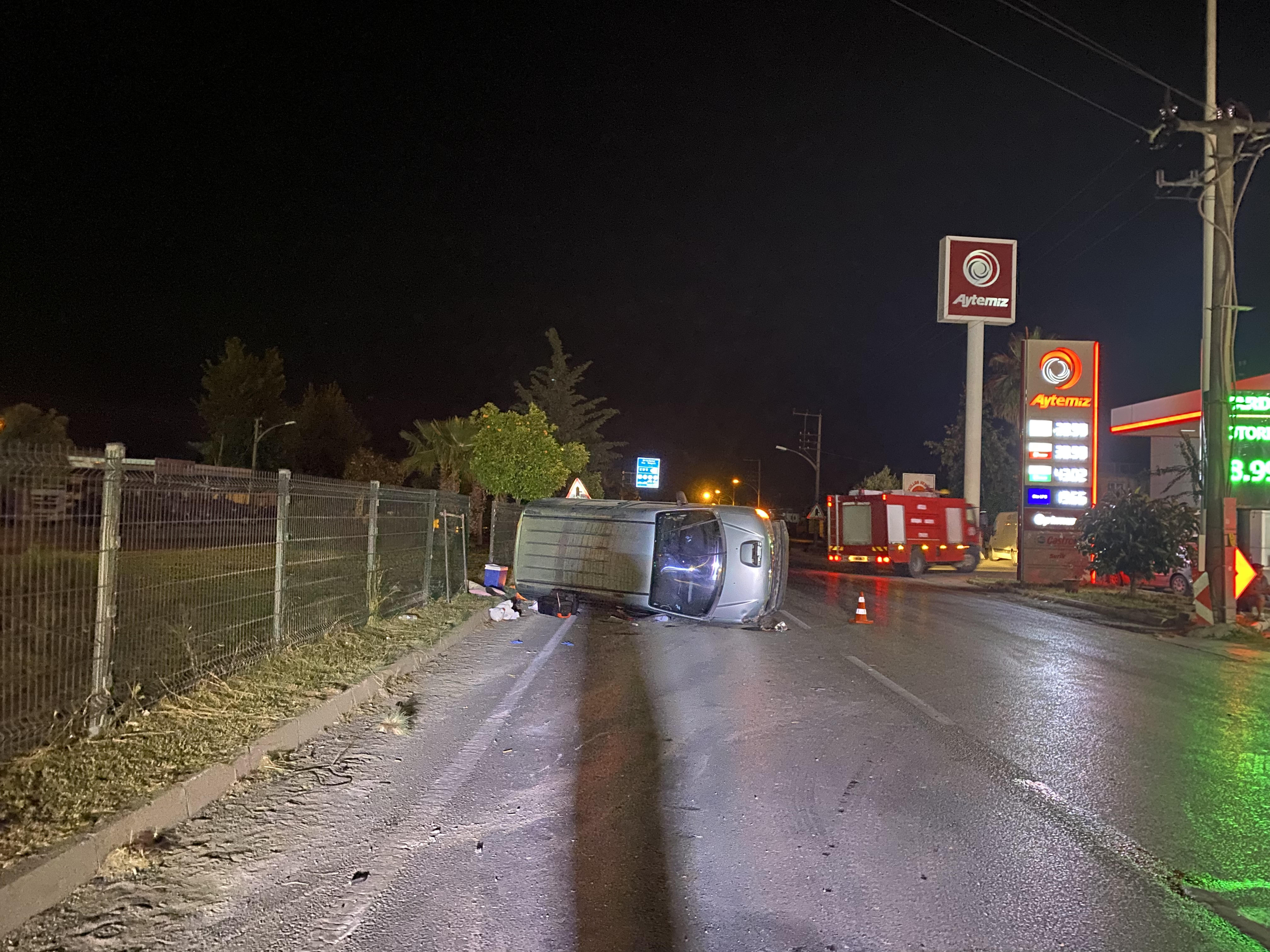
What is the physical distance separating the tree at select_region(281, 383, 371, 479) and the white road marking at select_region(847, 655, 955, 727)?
63.9 meters

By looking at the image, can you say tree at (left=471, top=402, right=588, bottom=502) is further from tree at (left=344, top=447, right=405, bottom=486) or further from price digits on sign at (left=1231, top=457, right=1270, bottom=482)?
tree at (left=344, top=447, right=405, bottom=486)

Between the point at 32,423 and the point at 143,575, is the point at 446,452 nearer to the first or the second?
the point at 143,575

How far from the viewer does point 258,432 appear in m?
68.0

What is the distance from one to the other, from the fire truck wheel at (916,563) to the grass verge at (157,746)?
25.3 meters

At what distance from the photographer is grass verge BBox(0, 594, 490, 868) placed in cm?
451

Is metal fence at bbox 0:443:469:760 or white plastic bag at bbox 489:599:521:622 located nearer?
metal fence at bbox 0:443:469:760

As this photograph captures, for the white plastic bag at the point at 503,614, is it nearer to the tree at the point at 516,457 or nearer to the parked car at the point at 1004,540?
the tree at the point at 516,457

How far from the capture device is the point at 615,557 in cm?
1370

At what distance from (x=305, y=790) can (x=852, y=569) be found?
103ft

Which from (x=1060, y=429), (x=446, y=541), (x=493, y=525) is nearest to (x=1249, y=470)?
(x=1060, y=429)

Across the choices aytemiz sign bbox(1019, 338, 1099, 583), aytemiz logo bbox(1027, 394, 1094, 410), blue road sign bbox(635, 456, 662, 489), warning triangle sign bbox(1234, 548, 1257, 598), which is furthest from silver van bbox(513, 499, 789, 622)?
blue road sign bbox(635, 456, 662, 489)

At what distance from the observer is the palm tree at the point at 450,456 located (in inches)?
1325

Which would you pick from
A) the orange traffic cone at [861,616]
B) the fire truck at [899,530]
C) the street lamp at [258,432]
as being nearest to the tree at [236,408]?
the street lamp at [258,432]

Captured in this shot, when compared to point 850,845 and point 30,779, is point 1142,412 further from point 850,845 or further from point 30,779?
point 30,779
